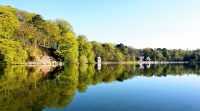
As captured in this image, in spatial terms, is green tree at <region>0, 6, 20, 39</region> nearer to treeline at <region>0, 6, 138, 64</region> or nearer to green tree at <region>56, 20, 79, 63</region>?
treeline at <region>0, 6, 138, 64</region>

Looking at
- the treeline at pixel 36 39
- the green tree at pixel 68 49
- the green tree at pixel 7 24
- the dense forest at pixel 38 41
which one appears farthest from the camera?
the green tree at pixel 68 49

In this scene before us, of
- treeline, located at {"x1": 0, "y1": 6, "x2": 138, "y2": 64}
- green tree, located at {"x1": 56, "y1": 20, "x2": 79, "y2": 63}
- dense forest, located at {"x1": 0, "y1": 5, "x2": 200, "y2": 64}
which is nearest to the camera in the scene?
dense forest, located at {"x1": 0, "y1": 5, "x2": 200, "y2": 64}

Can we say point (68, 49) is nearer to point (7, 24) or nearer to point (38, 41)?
point (38, 41)

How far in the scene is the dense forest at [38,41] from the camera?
5491cm

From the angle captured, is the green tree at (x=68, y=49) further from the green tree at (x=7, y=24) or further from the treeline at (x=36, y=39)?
the green tree at (x=7, y=24)

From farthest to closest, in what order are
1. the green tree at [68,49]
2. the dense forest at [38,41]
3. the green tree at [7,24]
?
the green tree at [68,49] → the green tree at [7,24] → the dense forest at [38,41]

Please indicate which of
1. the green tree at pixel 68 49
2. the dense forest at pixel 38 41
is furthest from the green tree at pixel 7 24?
the green tree at pixel 68 49

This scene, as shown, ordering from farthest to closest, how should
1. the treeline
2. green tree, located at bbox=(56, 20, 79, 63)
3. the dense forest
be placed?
green tree, located at bbox=(56, 20, 79, 63) → the treeline → the dense forest

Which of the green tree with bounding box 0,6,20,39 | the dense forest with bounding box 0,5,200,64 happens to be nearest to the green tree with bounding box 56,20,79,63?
the dense forest with bounding box 0,5,200,64

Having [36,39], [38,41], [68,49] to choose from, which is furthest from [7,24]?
[68,49]

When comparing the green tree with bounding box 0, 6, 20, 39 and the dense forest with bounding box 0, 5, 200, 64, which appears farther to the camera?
A: the green tree with bounding box 0, 6, 20, 39

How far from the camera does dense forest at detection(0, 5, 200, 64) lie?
2162 inches

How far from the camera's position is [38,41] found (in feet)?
246

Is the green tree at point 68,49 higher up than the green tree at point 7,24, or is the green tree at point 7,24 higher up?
the green tree at point 7,24
